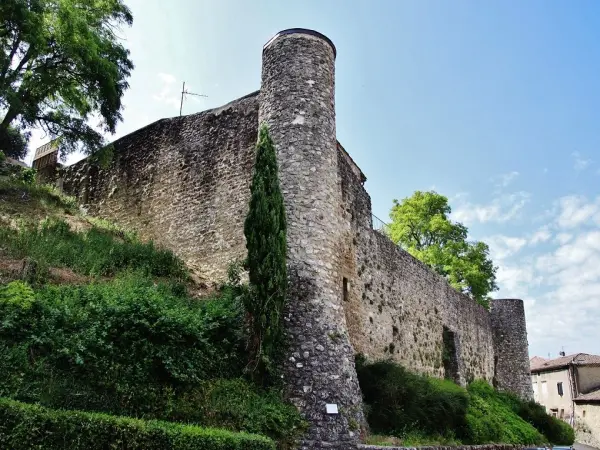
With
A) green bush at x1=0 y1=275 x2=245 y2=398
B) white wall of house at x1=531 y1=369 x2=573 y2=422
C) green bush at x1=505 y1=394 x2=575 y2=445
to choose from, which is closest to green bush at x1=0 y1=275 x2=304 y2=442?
green bush at x1=0 y1=275 x2=245 y2=398

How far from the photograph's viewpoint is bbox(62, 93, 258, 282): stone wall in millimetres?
14766

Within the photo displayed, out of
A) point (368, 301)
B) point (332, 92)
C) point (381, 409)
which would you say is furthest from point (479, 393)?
point (332, 92)

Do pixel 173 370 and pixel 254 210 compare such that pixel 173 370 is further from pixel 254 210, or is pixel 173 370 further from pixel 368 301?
pixel 368 301

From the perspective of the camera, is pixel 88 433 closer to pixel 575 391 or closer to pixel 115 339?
pixel 115 339

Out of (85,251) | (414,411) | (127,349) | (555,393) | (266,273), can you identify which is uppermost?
(85,251)

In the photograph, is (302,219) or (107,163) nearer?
(302,219)

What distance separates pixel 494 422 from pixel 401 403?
6508 millimetres

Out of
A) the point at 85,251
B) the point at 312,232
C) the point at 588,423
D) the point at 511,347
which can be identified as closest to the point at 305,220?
the point at 312,232

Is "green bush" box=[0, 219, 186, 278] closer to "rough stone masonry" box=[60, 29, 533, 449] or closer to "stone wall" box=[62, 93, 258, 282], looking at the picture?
"stone wall" box=[62, 93, 258, 282]

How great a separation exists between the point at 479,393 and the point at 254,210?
52.5 ft

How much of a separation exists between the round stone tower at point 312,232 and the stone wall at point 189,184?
6.84 ft

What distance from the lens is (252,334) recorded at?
10281 millimetres

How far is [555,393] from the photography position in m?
44.7

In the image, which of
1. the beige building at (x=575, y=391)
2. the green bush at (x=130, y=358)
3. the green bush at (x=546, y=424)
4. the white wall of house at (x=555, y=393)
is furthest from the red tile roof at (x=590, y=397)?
the green bush at (x=130, y=358)
